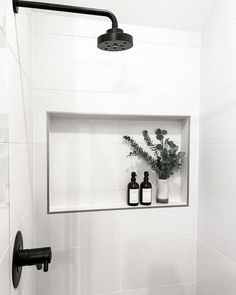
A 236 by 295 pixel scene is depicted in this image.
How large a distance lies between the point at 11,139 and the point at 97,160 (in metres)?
0.64

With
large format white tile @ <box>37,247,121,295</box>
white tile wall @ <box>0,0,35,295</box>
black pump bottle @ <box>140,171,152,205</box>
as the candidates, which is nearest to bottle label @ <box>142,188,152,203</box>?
black pump bottle @ <box>140,171,152,205</box>

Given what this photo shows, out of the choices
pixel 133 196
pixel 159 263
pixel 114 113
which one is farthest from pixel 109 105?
pixel 159 263

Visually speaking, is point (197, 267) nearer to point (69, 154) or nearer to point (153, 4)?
point (69, 154)

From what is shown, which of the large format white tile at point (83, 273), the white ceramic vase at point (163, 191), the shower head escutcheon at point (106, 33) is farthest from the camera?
the white ceramic vase at point (163, 191)

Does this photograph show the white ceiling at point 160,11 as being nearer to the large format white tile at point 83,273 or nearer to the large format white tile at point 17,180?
the large format white tile at point 17,180

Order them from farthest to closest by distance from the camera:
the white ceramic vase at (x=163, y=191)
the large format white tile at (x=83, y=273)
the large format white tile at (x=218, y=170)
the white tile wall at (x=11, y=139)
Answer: the white ceramic vase at (x=163, y=191) → the large format white tile at (x=83, y=273) → the large format white tile at (x=218, y=170) → the white tile wall at (x=11, y=139)

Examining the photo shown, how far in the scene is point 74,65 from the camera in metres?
1.15

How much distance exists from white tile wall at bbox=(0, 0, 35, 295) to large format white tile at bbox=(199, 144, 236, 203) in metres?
0.82

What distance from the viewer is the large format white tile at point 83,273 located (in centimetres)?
117

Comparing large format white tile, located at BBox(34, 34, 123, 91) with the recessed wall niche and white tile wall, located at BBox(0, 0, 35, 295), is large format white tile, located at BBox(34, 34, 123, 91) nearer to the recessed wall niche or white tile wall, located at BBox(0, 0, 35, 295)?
the recessed wall niche

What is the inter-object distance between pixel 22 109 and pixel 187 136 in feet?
2.72

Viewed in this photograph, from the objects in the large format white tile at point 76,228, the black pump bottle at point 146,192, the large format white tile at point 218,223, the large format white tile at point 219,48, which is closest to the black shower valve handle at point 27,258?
the large format white tile at point 76,228

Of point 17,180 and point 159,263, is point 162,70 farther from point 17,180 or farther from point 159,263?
point 159,263

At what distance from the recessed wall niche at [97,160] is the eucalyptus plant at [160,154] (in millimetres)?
47
